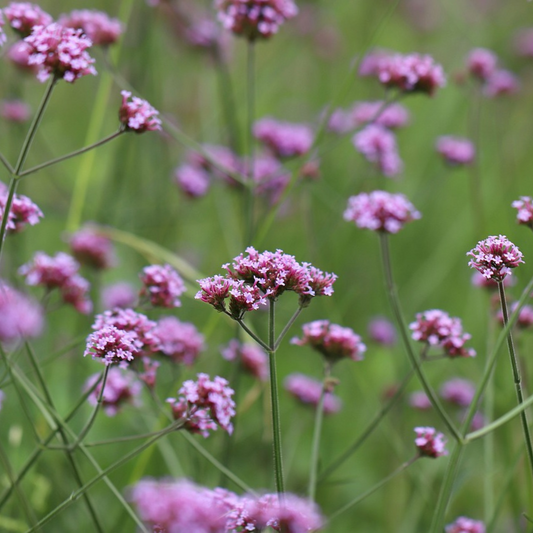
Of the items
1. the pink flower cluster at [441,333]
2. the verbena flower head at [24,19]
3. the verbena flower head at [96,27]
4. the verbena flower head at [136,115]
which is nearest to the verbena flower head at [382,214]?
the pink flower cluster at [441,333]

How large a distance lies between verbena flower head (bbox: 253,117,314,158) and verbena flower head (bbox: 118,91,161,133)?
1.15 meters

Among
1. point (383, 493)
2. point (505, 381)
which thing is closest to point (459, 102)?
point (505, 381)

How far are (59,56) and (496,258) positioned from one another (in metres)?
0.71

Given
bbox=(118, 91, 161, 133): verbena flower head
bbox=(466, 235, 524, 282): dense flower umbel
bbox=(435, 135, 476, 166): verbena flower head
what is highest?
bbox=(435, 135, 476, 166): verbena flower head

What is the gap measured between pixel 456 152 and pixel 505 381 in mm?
735

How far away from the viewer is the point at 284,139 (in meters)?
2.37

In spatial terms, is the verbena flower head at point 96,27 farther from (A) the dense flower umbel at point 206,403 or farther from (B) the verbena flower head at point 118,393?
(A) the dense flower umbel at point 206,403

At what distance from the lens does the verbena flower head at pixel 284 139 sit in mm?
2352

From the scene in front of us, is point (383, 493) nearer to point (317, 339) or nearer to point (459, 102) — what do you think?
point (317, 339)

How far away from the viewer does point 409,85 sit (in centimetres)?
175

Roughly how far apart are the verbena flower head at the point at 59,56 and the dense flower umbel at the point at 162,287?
38 cm

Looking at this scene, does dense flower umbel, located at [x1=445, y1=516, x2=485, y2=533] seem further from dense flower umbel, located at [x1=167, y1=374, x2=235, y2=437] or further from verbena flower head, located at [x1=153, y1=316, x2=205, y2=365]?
verbena flower head, located at [x1=153, y1=316, x2=205, y2=365]

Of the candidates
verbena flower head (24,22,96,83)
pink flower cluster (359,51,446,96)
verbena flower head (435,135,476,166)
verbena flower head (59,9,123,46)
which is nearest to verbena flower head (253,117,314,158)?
verbena flower head (435,135,476,166)

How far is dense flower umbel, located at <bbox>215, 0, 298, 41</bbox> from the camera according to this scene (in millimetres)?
1643
